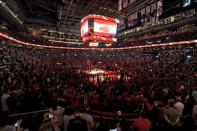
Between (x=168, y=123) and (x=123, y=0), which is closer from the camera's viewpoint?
(x=168, y=123)

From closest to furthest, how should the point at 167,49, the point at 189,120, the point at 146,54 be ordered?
the point at 189,120 → the point at 167,49 → the point at 146,54

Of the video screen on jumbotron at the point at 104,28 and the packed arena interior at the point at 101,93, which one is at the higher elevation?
the video screen on jumbotron at the point at 104,28

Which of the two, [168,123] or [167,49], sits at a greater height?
[167,49]

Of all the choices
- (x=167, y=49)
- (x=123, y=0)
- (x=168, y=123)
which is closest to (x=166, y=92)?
(x=168, y=123)

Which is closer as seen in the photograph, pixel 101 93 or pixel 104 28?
pixel 101 93

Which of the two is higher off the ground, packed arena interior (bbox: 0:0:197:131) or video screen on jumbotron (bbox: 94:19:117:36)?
video screen on jumbotron (bbox: 94:19:117:36)

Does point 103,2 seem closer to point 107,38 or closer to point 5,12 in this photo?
point 107,38

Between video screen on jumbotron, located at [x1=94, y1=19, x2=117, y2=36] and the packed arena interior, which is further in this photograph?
video screen on jumbotron, located at [x1=94, y1=19, x2=117, y2=36]

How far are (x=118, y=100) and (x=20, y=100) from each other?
3.23 metres

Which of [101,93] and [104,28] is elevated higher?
[104,28]

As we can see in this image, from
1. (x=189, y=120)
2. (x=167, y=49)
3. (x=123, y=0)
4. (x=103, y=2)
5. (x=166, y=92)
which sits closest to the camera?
(x=189, y=120)

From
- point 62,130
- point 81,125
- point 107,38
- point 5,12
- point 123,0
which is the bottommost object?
point 62,130

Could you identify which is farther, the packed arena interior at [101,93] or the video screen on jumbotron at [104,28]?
the video screen on jumbotron at [104,28]

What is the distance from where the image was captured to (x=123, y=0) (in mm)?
24000
